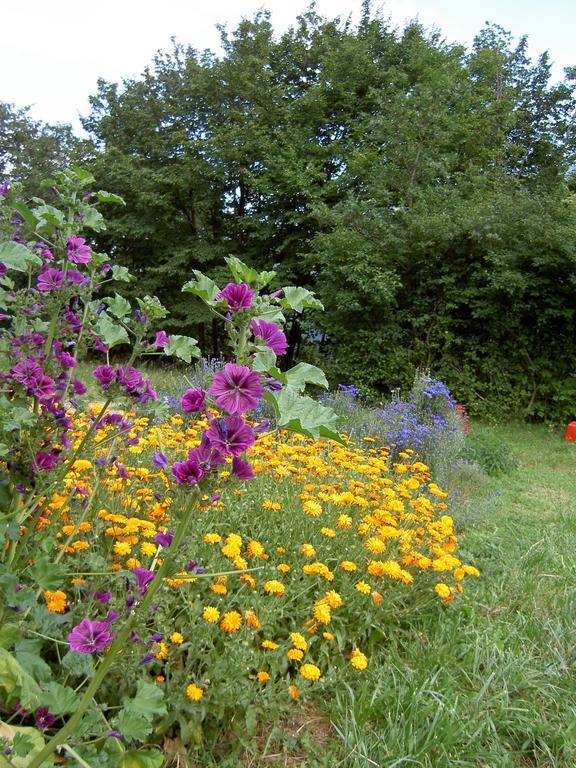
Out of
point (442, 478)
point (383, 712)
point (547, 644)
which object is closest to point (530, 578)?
point (547, 644)

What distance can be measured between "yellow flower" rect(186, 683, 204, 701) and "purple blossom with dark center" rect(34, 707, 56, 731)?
38 centimetres

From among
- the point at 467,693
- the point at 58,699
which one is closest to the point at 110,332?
the point at 58,699

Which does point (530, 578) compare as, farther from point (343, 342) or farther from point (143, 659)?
point (343, 342)

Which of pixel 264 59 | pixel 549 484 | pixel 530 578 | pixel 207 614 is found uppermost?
pixel 264 59

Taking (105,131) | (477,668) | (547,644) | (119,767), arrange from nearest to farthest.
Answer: (119,767) < (477,668) < (547,644) < (105,131)

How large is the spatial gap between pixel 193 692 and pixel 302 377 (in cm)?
112

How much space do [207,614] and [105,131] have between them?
60.1 ft

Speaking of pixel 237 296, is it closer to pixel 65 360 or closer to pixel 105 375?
pixel 105 375

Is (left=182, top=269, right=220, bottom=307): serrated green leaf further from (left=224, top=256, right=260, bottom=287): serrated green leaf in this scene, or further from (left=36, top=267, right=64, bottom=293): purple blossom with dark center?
(left=36, top=267, right=64, bottom=293): purple blossom with dark center

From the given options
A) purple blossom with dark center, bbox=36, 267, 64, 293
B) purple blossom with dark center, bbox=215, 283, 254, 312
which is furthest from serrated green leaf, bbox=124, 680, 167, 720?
purple blossom with dark center, bbox=36, 267, 64, 293

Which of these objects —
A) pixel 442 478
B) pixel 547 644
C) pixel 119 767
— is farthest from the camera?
pixel 442 478

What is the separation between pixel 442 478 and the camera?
5012 millimetres

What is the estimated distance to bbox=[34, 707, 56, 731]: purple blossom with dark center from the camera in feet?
4.30

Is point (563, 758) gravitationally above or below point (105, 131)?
below
